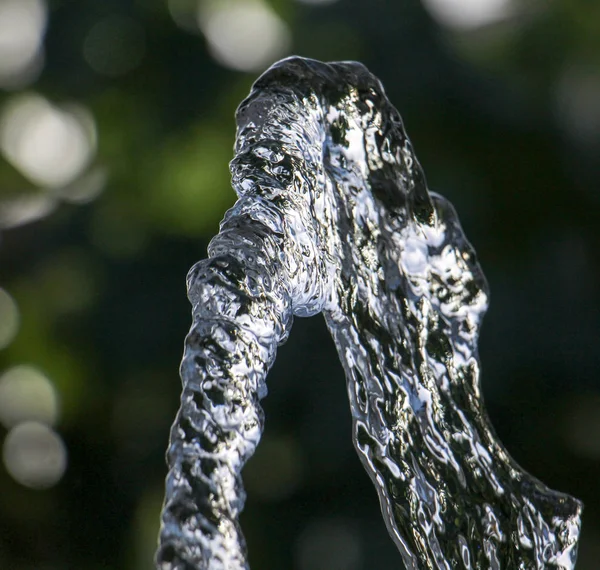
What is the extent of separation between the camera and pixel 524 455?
1.38 m

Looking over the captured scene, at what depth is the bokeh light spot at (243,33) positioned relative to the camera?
141 centimetres

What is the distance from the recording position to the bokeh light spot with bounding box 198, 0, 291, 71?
1409 millimetres

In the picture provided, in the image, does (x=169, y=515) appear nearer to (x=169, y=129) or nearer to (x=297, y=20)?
(x=169, y=129)

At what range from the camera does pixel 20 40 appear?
142 cm

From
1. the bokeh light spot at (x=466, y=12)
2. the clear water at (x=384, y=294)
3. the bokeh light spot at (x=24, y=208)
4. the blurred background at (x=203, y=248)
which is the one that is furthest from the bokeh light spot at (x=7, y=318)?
the clear water at (x=384, y=294)

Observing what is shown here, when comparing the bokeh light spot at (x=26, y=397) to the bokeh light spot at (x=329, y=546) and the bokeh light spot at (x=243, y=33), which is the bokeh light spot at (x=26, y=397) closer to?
the bokeh light spot at (x=329, y=546)

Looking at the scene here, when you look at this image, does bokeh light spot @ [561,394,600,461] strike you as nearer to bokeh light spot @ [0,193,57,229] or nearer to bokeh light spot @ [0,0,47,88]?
bokeh light spot @ [0,193,57,229]

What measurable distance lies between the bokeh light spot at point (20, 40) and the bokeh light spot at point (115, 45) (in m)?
0.08

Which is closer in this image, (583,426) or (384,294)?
(384,294)

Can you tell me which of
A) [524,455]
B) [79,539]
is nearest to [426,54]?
[524,455]

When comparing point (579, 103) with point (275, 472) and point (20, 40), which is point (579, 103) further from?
point (20, 40)

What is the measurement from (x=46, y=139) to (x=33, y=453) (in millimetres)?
467

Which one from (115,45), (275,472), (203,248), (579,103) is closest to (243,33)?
(115,45)

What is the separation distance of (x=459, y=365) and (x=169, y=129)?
0.88 metres
